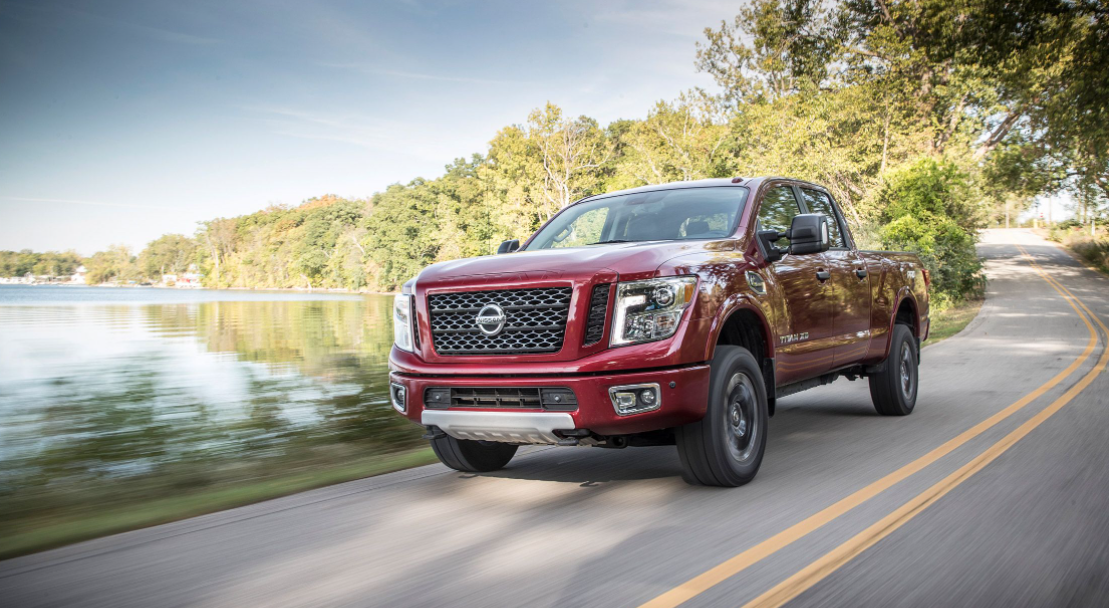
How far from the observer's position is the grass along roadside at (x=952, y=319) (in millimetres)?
19081

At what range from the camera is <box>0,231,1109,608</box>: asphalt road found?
365 centimetres

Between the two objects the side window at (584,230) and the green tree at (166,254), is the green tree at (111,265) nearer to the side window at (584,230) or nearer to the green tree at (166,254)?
Answer: the green tree at (166,254)

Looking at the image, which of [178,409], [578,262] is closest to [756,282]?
[578,262]

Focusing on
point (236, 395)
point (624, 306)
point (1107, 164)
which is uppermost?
point (1107, 164)

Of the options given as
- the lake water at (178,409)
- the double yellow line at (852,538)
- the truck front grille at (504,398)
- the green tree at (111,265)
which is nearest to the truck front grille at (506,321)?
the truck front grille at (504,398)

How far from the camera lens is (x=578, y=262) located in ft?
16.5

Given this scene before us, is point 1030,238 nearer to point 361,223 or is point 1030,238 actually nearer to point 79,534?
point 361,223

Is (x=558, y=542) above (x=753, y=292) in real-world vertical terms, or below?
below

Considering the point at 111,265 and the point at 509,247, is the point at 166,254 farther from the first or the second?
the point at 509,247

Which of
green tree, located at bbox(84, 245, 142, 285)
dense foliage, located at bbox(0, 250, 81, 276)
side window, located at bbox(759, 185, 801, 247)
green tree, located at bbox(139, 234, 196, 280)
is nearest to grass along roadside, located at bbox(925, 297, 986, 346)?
side window, located at bbox(759, 185, 801, 247)

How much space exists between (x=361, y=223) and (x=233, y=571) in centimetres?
8436

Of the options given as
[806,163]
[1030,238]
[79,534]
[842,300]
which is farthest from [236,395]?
[1030,238]

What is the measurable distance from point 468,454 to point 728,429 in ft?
6.17

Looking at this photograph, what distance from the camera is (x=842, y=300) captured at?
7.14 m
